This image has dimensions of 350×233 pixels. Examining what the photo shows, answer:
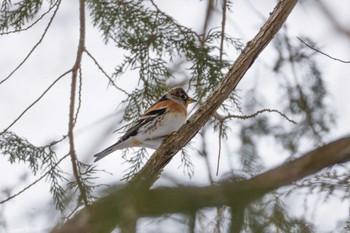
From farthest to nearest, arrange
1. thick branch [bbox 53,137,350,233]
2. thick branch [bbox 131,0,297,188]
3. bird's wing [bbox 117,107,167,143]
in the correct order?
bird's wing [bbox 117,107,167,143] → thick branch [bbox 131,0,297,188] → thick branch [bbox 53,137,350,233]

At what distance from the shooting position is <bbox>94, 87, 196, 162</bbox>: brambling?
172 inches

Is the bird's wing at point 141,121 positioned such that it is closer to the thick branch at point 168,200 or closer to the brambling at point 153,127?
the brambling at point 153,127

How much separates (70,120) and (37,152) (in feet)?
1.28

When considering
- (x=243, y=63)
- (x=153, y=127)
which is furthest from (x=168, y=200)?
(x=153, y=127)

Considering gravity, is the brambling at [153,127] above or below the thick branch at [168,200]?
above

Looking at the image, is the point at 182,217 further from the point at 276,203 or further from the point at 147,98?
the point at 147,98

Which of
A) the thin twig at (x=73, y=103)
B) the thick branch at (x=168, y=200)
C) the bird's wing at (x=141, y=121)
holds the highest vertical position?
the bird's wing at (x=141, y=121)

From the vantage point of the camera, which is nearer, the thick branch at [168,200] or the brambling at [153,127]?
the thick branch at [168,200]

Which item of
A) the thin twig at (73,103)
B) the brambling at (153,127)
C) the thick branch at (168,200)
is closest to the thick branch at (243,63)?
the thin twig at (73,103)

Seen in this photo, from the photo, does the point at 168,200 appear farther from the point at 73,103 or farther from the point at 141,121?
the point at 141,121

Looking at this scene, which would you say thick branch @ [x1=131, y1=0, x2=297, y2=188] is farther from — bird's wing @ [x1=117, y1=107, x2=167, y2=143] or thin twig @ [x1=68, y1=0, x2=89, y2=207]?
bird's wing @ [x1=117, y1=107, x2=167, y2=143]

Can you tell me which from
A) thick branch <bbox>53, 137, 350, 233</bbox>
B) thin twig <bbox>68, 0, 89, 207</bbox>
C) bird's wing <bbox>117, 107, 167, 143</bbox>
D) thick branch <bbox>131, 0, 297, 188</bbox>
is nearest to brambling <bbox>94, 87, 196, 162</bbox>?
bird's wing <bbox>117, 107, 167, 143</bbox>

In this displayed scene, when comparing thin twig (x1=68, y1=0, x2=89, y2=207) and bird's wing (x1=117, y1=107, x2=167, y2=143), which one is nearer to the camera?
thin twig (x1=68, y1=0, x2=89, y2=207)

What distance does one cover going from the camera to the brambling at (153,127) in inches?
172
